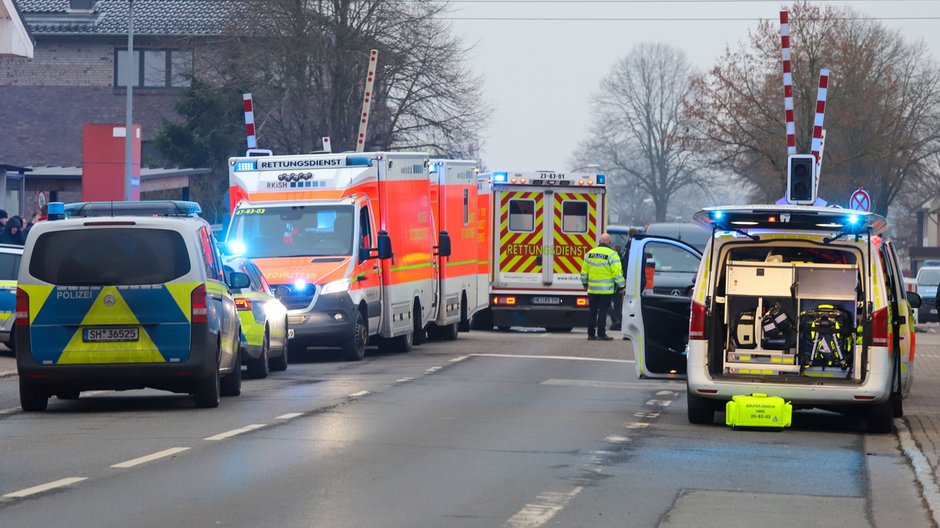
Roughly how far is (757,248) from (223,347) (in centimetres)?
516

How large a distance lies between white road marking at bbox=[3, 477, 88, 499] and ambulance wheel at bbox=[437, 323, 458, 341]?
61.8ft

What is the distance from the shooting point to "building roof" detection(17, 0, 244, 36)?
65.6 m

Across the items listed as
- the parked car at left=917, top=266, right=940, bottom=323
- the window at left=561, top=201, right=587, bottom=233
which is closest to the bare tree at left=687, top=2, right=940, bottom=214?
the parked car at left=917, top=266, right=940, bottom=323

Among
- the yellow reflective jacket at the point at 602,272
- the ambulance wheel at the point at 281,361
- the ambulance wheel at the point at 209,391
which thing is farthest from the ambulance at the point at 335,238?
the ambulance wheel at the point at 209,391

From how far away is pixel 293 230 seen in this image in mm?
23734

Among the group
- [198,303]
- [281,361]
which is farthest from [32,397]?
[281,361]

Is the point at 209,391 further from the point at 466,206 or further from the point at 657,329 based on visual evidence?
the point at 466,206

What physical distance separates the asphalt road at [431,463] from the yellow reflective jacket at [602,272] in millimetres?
9942

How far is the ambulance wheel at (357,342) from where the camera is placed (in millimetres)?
23141

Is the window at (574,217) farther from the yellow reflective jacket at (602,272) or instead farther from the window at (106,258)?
the window at (106,258)

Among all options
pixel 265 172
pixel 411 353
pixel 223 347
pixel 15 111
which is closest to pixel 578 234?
pixel 411 353

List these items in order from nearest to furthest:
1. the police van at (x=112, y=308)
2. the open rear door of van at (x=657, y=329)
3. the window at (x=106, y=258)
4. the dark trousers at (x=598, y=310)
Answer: the police van at (x=112, y=308)
the window at (x=106, y=258)
the open rear door of van at (x=657, y=329)
the dark trousers at (x=598, y=310)

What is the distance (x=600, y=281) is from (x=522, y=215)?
4.13 metres

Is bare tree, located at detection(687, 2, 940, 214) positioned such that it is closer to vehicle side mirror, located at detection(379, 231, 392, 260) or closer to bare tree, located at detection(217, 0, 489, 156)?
bare tree, located at detection(217, 0, 489, 156)
